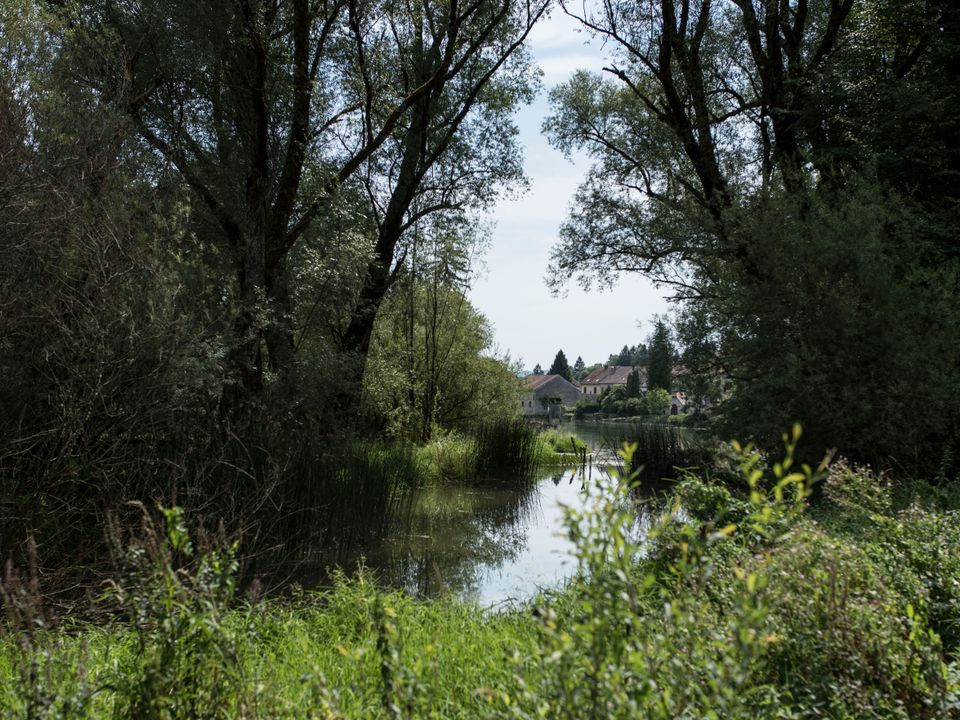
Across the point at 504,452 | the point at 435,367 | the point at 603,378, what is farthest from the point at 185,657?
the point at 603,378

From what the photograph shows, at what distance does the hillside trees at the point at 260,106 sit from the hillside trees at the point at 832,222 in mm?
4476

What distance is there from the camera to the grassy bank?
7.19 feet

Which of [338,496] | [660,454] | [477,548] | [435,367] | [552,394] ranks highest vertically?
[435,367]

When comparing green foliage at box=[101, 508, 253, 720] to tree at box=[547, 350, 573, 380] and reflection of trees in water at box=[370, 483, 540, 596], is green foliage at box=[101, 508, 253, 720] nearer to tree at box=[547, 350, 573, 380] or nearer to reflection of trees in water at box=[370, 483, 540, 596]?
reflection of trees in water at box=[370, 483, 540, 596]

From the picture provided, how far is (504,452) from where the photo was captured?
16.3m

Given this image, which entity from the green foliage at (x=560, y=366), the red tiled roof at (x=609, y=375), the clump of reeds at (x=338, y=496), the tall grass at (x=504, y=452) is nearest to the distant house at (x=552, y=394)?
the red tiled roof at (x=609, y=375)

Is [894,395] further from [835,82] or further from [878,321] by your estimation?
[835,82]

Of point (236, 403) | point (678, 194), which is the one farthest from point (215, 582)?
point (678, 194)

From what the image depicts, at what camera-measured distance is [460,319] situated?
21422 millimetres

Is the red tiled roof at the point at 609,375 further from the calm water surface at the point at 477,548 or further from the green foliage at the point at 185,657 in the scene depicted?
the green foliage at the point at 185,657

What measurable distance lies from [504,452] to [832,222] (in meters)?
8.37

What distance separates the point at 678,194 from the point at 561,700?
663 inches

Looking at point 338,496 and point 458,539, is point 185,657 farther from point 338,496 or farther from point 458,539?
point 458,539

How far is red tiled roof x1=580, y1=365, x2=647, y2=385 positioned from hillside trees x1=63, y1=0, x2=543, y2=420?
72.8 meters
